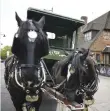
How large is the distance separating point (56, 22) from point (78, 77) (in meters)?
3.64

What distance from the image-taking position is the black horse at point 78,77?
17.9 ft

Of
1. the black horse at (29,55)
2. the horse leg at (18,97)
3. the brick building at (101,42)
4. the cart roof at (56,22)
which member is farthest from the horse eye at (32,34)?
the brick building at (101,42)

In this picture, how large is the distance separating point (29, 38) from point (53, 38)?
17.3 feet

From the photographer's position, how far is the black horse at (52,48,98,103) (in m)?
5.45

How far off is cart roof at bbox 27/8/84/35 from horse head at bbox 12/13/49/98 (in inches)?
152

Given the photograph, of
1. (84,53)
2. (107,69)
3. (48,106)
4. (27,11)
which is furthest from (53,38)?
(107,69)

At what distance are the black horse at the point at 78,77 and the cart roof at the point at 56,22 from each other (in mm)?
2560

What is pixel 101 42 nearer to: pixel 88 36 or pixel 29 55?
pixel 88 36

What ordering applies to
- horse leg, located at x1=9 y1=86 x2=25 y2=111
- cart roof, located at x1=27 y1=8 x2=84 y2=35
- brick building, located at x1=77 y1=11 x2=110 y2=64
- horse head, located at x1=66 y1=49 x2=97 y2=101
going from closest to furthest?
horse leg, located at x1=9 y1=86 x2=25 y2=111 → horse head, located at x1=66 y1=49 x2=97 y2=101 → cart roof, located at x1=27 y1=8 x2=84 y2=35 → brick building, located at x1=77 y1=11 x2=110 y2=64

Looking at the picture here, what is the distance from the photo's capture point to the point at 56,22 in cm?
870

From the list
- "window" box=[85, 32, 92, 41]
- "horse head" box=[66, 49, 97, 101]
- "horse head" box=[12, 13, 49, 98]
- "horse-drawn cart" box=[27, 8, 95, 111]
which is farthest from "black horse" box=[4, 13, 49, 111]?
"window" box=[85, 32, 92, 41]

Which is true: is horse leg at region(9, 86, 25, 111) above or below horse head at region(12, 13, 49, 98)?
below

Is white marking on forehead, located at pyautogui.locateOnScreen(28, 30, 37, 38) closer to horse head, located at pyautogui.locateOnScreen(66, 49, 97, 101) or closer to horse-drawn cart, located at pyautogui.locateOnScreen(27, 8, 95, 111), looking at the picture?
horse head, located at pyautogui.locateOnScreen(66, 49, 97, 101)

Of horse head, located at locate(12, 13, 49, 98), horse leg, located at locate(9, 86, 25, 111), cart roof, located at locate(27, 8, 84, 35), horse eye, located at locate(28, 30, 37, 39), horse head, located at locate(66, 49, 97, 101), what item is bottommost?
horse leg, located at locate(9, 86, 25, 111)
